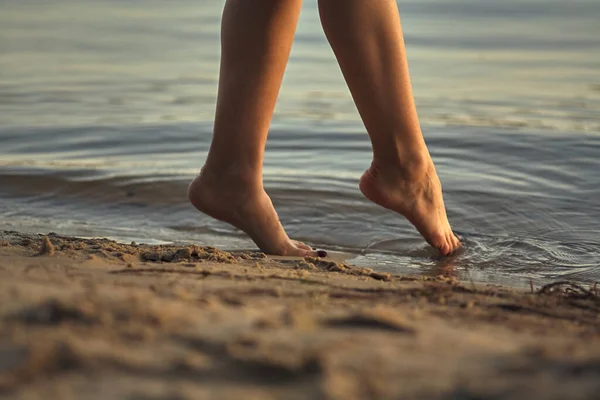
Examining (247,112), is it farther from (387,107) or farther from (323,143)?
(323,143)

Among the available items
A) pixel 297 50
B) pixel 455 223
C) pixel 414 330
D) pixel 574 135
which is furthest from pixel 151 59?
pixel 414 330

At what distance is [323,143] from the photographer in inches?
160

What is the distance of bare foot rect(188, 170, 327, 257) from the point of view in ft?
7.88

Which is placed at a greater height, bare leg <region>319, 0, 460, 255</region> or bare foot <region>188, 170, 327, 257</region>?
bare leg <region>319, 0, 460, 255</region>

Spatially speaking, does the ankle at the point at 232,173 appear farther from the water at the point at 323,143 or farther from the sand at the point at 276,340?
the sand at the point at 276,340

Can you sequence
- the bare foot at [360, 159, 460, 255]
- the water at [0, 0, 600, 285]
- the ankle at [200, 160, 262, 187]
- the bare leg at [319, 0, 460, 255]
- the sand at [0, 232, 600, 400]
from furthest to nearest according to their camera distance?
the water at [0, 0, 600, 285] → the bare foot at [360, 159, 460, 255] → the ankle at [200, 160, 262, 187] → the bare leg at [319, 0, 460, 255] → the sand at [0, 232, 600, 400]

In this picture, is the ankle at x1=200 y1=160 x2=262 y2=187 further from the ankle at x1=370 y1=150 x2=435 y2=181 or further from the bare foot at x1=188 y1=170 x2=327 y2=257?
the ankle at x1=370 y1=150 x2=435 y2=181

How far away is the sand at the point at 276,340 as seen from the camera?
1060 mm

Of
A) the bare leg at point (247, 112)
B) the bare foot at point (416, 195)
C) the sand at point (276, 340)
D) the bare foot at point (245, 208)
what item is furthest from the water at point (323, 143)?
the sand at point (276, 340)

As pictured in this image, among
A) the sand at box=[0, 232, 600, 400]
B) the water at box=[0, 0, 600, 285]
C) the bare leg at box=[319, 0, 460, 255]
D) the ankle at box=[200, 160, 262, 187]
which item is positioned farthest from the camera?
the water at box=[0, 0, 600, 285]

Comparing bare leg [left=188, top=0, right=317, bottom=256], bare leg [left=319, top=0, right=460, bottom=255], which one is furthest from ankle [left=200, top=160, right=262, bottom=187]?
bare leg [left=319, top=0, right=460, bottom=255]

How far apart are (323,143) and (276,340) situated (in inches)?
115

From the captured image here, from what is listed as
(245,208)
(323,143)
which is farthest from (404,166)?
(323,143)

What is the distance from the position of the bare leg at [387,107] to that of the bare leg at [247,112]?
14cm
